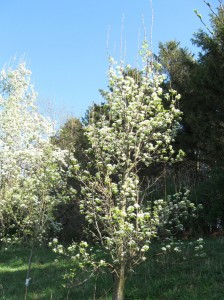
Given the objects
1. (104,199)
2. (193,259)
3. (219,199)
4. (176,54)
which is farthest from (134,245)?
(176,54)

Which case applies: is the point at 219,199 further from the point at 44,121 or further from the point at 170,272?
the point at 44,121

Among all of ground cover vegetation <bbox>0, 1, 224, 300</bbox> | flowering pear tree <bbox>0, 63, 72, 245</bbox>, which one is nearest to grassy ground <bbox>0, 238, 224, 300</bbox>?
ground cover vegetation <bbox>0, 1, 224, 300</bbox>

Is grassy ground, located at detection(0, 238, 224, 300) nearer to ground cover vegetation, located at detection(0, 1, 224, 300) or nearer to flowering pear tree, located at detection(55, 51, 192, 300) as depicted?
ground cover vegetation, located at detection(0, 1, 224, 300)

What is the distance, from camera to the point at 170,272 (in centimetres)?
774

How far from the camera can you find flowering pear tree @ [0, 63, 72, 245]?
8.93m

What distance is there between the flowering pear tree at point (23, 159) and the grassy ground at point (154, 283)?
1.25 metres

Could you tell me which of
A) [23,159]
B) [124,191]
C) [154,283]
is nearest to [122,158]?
[124,191]

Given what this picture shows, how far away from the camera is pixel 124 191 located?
17.5 feet

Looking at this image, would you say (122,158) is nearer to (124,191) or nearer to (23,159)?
→ (124,191)

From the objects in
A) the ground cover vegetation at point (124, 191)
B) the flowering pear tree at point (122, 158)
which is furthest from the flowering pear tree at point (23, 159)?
the flowering pear tree at point (122, 158)

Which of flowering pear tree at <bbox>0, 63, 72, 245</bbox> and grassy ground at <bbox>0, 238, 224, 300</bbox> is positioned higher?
flowering pear tree at <bbox>0, 63, 72, 245</bbox>

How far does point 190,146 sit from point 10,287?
A: 10815 mm

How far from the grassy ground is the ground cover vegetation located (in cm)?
3

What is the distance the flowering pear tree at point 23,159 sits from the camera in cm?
893
